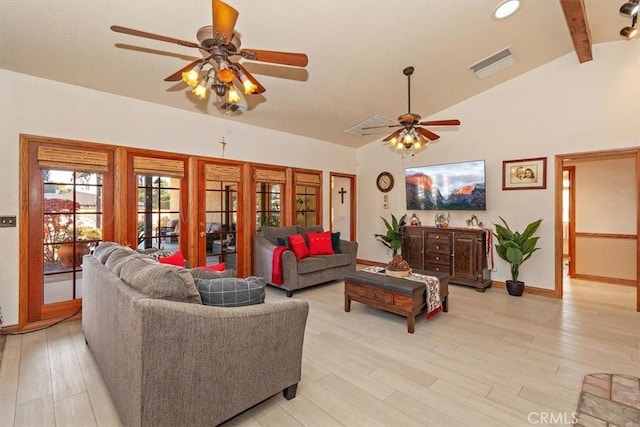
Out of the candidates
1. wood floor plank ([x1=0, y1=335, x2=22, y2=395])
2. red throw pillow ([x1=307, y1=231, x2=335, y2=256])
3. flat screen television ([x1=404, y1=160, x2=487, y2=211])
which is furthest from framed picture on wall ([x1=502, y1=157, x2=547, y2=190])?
wood floor plank ([x1=0, y1=335, x2=22, y2=395])

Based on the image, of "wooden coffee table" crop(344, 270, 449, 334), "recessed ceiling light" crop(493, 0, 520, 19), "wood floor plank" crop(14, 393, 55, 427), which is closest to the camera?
"wood floor plank" crop(14, 393, 55, 427)

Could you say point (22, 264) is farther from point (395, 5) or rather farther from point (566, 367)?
point (566, 367)

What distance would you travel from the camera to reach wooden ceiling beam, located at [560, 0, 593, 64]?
9.36 feet

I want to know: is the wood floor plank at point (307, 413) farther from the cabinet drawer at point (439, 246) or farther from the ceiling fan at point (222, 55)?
the cabinet drawer at point (439, 246)

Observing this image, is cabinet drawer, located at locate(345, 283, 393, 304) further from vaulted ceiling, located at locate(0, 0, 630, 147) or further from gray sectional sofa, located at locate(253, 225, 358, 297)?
vaulted ceiling, located at locate(0, 0, 630, 147)

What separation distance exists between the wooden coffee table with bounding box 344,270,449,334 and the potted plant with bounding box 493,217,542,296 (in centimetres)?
145

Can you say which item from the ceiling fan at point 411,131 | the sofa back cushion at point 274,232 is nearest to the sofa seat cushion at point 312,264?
the sofa back cushion at point 274,232

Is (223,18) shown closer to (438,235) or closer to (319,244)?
(319,244)

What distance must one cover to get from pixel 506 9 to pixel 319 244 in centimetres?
386

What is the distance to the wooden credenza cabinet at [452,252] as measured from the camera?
462 cm

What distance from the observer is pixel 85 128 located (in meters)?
3.45

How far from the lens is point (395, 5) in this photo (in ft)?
9.10

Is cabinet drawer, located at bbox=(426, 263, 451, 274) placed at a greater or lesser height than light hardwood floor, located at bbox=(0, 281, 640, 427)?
greater

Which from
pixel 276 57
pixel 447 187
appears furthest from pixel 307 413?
pixel 447 187
